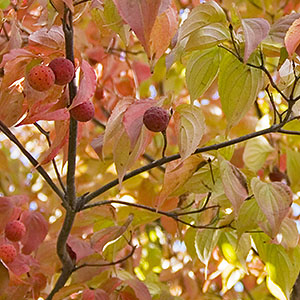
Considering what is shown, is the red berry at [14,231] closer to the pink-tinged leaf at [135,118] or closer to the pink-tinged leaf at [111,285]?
the pink-tinged leaf at [111,285]

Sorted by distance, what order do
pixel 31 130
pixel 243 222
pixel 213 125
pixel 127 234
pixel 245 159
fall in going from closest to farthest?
pixel 243 222, pixel 127 234, pixel 245 159, pixel 213 125, pixel 31 130

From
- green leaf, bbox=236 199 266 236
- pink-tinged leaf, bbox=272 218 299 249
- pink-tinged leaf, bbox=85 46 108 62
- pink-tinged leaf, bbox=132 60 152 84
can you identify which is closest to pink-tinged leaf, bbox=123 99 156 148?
green leaf, bbox=236 199 266 236

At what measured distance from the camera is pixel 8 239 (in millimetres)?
932

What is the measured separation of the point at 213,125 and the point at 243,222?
771mm

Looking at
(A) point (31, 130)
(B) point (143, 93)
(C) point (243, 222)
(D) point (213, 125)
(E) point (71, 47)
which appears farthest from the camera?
(A) point (31, 130)

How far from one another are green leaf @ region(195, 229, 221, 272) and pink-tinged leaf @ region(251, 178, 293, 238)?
154 millimetres

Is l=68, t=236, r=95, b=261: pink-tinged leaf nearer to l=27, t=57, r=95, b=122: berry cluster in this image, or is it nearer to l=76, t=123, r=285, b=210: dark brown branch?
l=76, t=123, r=285, b=210: dark brown branch

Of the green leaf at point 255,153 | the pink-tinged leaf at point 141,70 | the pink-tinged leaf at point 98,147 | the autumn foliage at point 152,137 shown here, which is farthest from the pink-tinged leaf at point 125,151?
the pink-tinged leaf at point 141,70

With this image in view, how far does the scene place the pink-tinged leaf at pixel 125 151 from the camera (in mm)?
697

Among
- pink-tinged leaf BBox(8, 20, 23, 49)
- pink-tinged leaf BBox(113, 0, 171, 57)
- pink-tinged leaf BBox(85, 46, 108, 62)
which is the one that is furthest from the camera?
pink-tinged leaf BBox(85, 46, 108, 62)

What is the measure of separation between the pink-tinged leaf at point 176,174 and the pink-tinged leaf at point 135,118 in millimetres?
97

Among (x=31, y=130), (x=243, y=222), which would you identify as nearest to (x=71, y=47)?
(x=243, y=222)

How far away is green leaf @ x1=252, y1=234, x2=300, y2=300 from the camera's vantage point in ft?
2.99

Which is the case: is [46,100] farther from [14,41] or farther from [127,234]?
[127,234]
